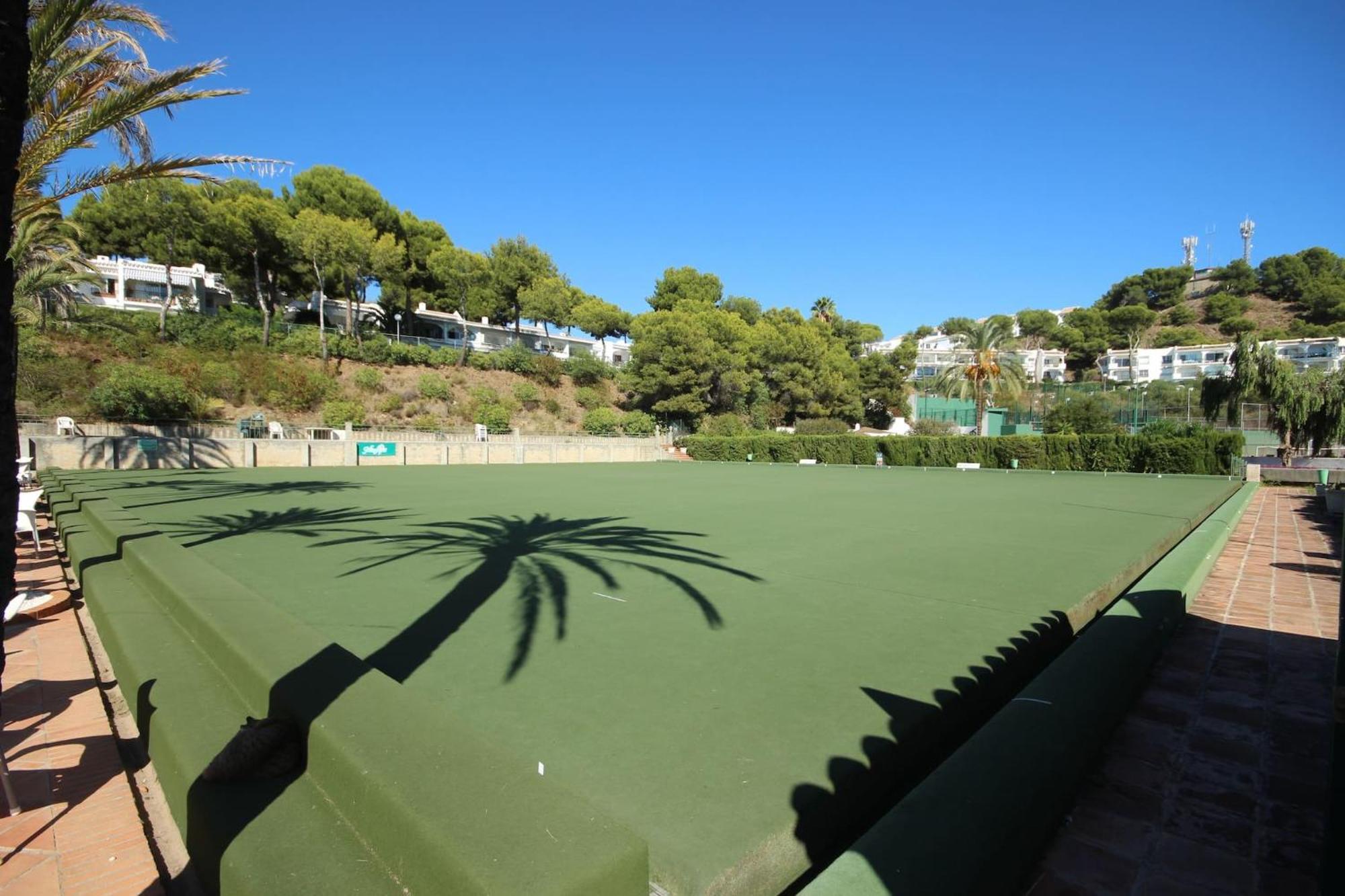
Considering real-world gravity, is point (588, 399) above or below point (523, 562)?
above

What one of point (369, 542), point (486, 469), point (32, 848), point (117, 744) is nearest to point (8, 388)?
point (32, 848)

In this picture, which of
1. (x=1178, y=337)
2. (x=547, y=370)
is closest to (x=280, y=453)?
(x=547, y=370)

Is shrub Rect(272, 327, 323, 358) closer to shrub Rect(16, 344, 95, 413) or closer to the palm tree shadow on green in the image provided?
shrub Rect(16, 344, 95, 413)

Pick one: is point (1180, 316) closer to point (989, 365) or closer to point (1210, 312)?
point (1210, 312)

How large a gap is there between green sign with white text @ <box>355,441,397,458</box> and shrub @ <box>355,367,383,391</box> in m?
9.38

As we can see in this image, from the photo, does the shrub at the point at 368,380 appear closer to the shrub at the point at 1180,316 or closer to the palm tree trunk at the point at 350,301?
the palm tree trunk at the point at 350,301

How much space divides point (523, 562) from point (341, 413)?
28746 mm

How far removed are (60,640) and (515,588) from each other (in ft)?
12.2

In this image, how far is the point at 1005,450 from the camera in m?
29.5

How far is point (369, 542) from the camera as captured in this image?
29.4 feet

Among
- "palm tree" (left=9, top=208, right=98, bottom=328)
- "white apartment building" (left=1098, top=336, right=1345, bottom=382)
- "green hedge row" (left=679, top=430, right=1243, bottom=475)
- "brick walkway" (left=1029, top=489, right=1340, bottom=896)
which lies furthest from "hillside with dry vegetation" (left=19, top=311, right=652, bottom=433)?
"white apartment building" (left=1098, top=336, right=1345, bottom=382)

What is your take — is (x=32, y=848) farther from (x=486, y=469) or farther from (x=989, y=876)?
(x=486, y=469)

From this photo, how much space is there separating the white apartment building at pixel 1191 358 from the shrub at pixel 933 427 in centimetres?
3746

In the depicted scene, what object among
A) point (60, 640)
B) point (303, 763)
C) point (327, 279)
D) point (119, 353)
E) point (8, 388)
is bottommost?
point (60, 640)
